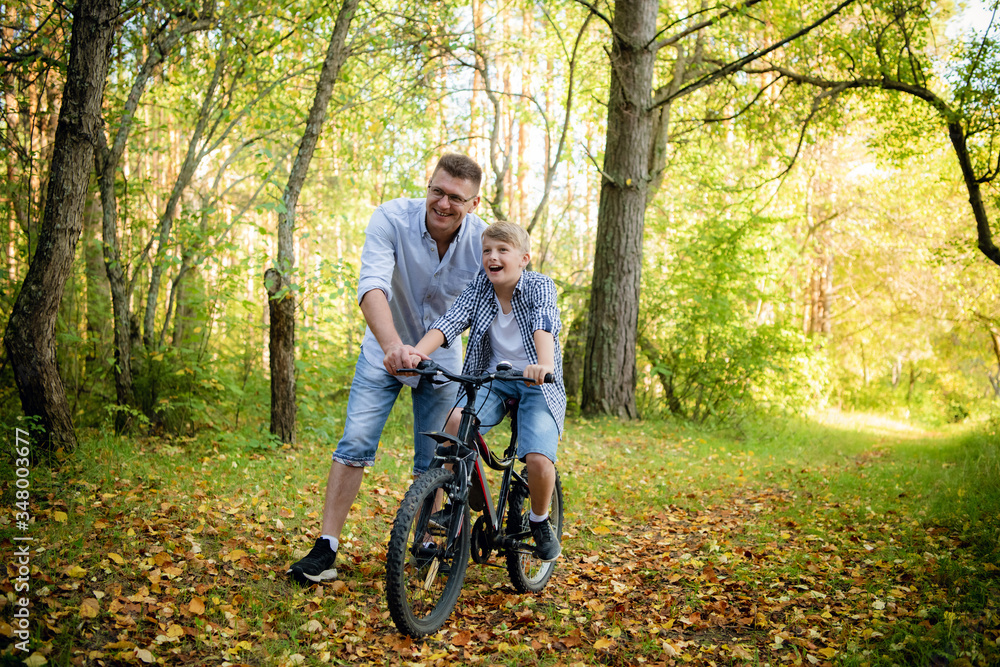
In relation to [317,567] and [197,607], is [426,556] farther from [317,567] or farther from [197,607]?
[197,607]

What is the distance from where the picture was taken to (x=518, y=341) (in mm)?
3500

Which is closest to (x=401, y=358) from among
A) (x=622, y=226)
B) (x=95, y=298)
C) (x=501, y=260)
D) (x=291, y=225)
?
(x=501, y=260)

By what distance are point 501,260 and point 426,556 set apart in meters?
1.40

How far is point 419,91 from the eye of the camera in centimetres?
962

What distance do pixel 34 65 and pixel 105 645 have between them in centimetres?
553

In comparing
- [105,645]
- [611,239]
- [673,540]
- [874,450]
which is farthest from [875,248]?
[105,645]

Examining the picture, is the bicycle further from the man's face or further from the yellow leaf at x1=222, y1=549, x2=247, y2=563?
the yellow leaf at x1=222, y1=549, x2=247, y2=563

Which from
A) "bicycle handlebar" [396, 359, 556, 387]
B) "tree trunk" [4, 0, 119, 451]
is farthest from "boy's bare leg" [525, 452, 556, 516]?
"tree trunk" [4, 0, 119, 451]

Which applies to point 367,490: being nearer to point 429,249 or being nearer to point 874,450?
point 429,249

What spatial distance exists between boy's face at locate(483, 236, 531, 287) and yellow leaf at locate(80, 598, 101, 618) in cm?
222

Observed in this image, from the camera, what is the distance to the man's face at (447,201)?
3.39 m

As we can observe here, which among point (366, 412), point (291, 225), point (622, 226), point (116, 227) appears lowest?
point (366, 412)

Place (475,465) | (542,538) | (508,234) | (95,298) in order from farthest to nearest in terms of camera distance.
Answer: (95,298) < (542,538) < (508,234) < (475,465)

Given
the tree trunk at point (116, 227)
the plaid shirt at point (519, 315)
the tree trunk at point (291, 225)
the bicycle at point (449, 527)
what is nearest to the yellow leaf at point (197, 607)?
the bicycle at point (449, 527)
